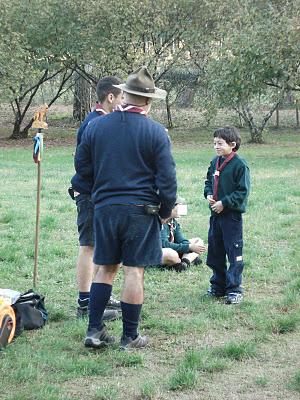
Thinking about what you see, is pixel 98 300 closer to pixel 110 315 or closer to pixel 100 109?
pixel 110 315

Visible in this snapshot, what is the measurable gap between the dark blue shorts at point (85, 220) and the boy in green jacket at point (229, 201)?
1.18m

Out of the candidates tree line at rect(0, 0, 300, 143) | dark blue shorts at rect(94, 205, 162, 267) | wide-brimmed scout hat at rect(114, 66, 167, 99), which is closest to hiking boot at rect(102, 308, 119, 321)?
dark blue shorts at rect(94, 205, 162, 267)

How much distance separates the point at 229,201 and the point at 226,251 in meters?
0.53

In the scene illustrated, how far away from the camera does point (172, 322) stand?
20.6ft

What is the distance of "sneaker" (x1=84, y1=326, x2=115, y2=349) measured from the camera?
555 cm

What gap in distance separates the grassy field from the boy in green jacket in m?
0.30

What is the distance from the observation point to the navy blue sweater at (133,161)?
5.40 metres

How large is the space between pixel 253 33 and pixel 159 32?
6.72 meters

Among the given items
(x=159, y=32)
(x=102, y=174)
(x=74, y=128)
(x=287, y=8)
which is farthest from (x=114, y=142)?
(x=74, y=128)

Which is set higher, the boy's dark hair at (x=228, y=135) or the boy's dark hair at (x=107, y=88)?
the boy's dark hair at (x=107, y=88)

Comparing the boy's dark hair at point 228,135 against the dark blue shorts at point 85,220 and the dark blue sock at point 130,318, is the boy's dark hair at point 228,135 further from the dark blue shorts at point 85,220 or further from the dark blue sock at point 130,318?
the dark blue sock at point 130,318

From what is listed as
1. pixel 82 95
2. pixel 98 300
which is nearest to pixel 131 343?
pixel 98 300

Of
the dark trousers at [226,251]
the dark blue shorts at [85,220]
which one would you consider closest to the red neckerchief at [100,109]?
the dark blue shorts at [85,220]

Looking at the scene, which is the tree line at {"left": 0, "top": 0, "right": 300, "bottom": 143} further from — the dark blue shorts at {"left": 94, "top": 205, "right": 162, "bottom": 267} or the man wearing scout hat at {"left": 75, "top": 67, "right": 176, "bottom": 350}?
the dark blue shorts at {"left": 94, "top": 205, "right": 162, "bottom": 267}
